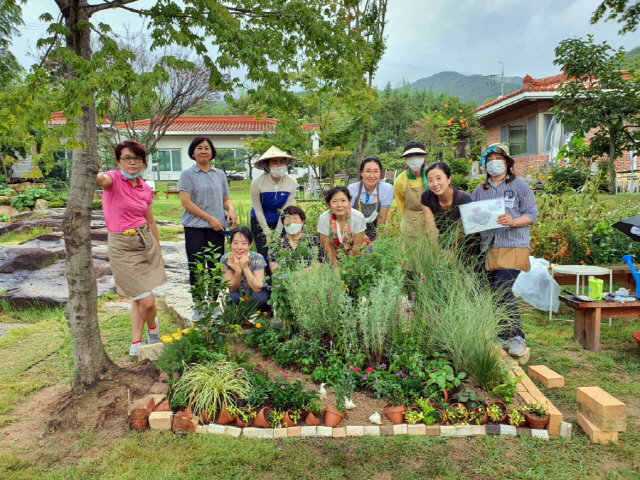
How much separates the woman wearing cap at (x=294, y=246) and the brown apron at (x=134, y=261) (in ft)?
3.13

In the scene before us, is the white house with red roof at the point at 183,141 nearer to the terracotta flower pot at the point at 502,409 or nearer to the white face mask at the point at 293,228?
the white face mask at the point at 293,228

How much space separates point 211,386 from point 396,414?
1.10 meters

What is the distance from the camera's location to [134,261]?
3465 mm

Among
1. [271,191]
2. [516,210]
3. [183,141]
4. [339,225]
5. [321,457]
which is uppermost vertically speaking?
[183,141]

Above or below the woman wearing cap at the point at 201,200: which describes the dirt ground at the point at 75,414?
below

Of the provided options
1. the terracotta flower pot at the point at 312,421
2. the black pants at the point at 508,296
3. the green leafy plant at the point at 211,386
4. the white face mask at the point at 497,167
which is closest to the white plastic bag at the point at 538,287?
the black pants at the point at 508,296

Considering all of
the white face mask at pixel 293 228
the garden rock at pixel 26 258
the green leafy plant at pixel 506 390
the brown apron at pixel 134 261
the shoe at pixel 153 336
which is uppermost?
the white face mask at pixel 293 228

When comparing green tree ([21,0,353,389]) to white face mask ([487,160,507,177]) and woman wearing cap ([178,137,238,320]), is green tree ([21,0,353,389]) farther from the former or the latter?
white face mask ([487,160,507,177])

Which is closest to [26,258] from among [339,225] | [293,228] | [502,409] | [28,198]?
[293,228]

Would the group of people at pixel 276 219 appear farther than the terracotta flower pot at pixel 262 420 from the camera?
Yes

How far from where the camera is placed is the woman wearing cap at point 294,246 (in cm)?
364

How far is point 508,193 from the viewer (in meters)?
3.70

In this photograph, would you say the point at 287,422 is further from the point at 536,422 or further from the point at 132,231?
the point at 132,231

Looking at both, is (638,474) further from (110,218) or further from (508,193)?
(110,218)
